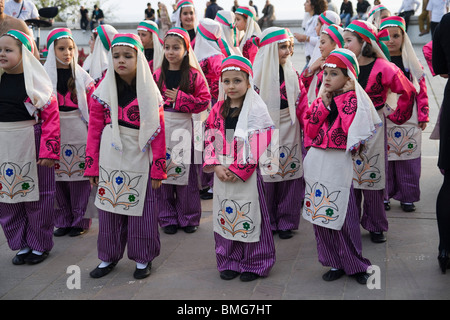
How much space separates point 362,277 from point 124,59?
7.48ft

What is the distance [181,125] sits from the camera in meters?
5.30

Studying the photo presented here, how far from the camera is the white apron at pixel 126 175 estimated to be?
4.19 metres

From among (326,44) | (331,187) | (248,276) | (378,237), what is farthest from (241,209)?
(326,44)

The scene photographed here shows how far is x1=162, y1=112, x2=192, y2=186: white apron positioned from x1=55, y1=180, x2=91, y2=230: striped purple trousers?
0.77 m

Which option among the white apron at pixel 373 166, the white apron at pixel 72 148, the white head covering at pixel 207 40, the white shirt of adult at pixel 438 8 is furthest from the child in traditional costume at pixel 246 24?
the white shirt of adult at pixel 438 8

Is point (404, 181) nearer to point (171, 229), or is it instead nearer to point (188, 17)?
point (171, 229)

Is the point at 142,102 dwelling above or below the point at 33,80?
below

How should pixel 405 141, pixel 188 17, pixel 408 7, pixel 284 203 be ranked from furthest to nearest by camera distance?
pixel 408 7, pixel 188 17, pixel 405 141, pixel 284 203

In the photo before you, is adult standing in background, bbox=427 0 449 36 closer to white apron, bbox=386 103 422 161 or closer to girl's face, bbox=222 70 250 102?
white apron, bbox=386 103 422 161

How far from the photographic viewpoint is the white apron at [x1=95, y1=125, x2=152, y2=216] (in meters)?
4.19

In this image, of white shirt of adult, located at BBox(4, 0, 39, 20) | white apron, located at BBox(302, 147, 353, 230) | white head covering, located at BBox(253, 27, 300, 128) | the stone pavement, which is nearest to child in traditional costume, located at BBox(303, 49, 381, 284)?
white apron, located at BBox(302, 147, 353, 230)

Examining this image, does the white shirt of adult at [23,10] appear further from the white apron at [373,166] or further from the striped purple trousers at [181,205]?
the white apron at [373,166]

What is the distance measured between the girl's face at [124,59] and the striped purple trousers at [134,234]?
85 cm

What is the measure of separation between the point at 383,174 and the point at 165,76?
2113 millimetres
